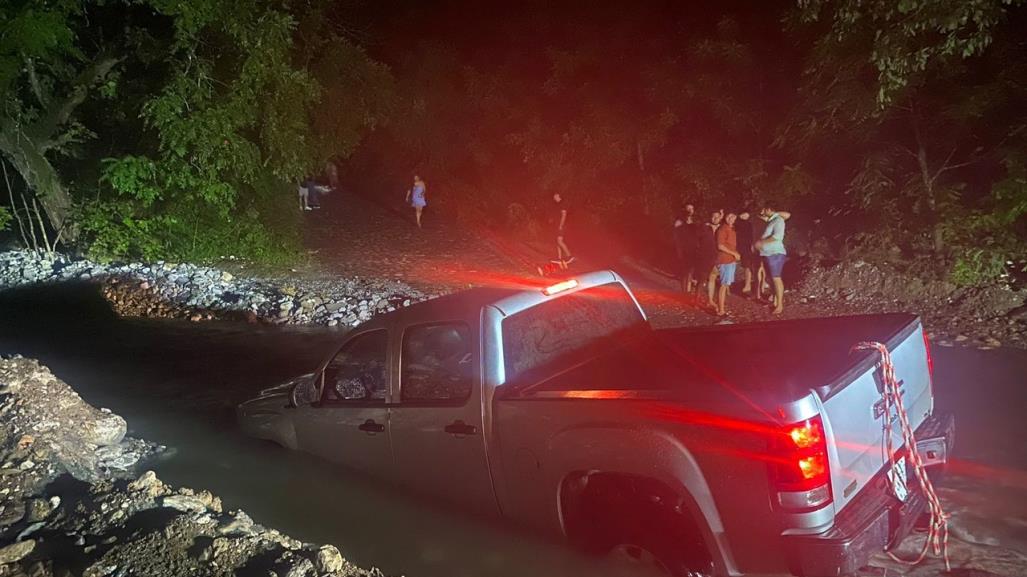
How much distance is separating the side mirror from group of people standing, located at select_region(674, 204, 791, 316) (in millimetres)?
7065

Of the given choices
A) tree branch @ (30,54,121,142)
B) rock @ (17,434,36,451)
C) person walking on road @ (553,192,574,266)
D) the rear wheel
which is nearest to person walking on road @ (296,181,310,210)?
tree branch @ (30,54,121,142)

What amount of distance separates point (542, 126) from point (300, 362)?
11251 mm

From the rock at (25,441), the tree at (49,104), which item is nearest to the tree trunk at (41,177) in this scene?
the tree at (49,104)

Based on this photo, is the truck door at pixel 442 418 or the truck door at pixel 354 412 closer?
the truck door at pixel 442 418

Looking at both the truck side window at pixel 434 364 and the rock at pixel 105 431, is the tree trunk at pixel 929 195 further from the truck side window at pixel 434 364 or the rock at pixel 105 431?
the rock at pixel 105 431

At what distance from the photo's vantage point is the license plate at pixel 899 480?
148 inches

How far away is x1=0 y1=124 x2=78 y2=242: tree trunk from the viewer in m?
19.9

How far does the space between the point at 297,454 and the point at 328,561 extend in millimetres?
1886

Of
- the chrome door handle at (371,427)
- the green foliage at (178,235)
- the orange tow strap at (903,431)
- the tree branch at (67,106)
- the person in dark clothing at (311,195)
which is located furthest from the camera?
the person in dark clothing at (311,195)

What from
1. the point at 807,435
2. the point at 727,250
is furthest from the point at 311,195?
the point at 807,435

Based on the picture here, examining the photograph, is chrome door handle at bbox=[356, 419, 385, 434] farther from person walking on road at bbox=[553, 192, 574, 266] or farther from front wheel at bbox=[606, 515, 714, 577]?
person walking on road at bbox=[553, 192, 574, 266]

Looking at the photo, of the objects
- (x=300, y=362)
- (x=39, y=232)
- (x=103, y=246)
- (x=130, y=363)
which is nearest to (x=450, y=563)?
(x=300, y=362)

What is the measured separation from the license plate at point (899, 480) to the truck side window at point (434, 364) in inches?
92.4

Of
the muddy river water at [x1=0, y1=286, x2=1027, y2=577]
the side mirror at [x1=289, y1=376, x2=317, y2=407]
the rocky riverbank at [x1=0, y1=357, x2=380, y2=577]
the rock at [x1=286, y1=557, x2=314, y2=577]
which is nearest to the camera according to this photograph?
the rock at [x1=286, y1=557, x2=314, y2=577]
